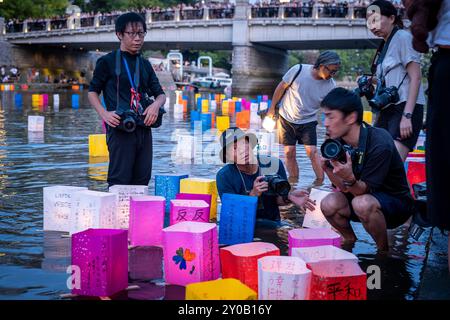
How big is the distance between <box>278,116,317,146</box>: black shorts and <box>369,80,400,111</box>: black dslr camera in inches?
113

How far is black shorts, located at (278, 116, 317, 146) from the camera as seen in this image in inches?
331

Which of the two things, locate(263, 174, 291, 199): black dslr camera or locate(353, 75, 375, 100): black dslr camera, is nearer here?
locate(263, 174, 291, 199): black dslr camera

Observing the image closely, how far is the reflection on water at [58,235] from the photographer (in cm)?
410

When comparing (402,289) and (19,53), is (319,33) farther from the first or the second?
(402,289)

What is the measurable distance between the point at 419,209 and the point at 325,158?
73 centimetres

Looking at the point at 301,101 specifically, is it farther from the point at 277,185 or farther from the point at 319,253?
the point at 319,253

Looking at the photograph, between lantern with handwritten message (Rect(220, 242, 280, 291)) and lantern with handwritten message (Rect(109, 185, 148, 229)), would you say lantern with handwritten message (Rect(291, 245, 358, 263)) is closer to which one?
lantern with handwritten message (Rect(220, 242, 280, 291))

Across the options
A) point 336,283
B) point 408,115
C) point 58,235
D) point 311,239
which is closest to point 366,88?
point 408,115

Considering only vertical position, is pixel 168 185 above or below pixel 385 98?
below

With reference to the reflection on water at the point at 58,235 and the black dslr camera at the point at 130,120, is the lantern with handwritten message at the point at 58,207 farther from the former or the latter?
the black dslr camera at the point at 130,120

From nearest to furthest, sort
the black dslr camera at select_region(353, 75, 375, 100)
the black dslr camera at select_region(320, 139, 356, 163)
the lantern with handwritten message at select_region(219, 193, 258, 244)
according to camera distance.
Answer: the black dslr camera at select_region(320, 139, 356, 163) < the lantern with handwritten message at select_region(219, 193, 258, 244) < the black dslr camera at select_region(353, 75, 375, 100)

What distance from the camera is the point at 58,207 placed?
18.1 ft

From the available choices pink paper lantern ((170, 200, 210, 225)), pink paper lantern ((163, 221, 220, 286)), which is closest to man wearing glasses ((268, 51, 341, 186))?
pink paper lantern ((170, 200, 210, 225))

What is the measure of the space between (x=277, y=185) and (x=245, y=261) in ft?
4.69
